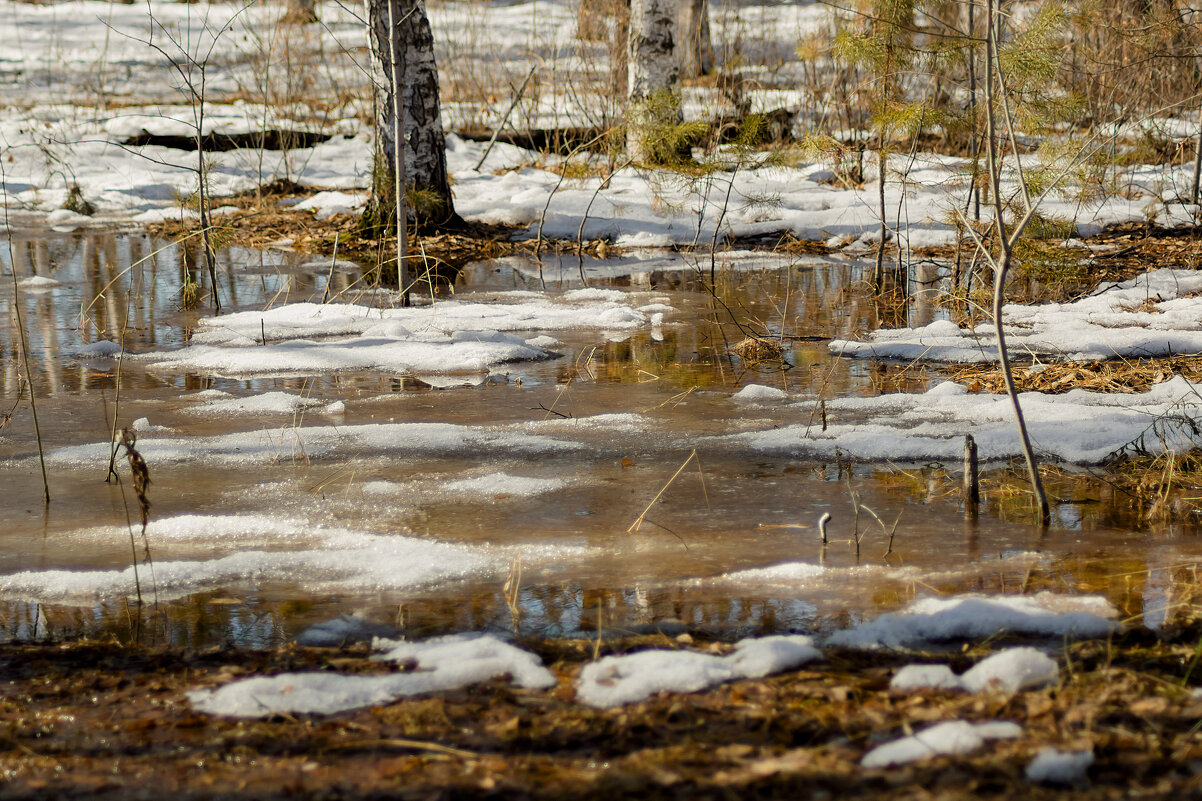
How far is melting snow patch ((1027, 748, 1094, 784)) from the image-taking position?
1.85m

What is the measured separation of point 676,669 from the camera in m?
2.28

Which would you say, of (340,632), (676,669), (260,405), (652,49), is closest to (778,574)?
(676,669)

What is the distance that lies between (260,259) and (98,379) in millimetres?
4407

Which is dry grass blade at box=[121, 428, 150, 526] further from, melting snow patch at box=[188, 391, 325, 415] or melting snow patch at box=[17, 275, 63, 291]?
melting snow patch at box=[17, 275, 63, 291]

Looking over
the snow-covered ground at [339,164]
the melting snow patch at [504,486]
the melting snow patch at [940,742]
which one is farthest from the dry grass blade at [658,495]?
the snow-covered ground at [339,164]

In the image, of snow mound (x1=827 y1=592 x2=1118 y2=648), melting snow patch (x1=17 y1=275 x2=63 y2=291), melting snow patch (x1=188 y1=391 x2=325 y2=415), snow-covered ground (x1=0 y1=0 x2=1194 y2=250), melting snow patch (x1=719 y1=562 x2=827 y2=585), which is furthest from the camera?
snow-covered ground (x1=0 y1=0 x2=1194 y2=250)

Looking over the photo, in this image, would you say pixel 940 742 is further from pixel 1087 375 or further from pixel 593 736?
pixel 1087 375

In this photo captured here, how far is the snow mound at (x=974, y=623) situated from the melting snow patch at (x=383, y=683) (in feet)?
2.43

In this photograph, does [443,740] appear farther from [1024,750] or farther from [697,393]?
[697,393]

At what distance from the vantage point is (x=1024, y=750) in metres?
1.93

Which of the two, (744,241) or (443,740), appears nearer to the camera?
(443,740)

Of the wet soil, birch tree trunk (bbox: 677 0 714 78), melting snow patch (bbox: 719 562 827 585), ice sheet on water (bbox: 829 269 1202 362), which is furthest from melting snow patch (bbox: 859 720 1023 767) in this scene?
birch tree trunk (bbox: 677 0 714 78)

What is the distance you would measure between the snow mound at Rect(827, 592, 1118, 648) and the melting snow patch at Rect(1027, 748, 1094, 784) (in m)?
0.56

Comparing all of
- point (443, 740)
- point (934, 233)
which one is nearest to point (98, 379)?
point (443, 740)
